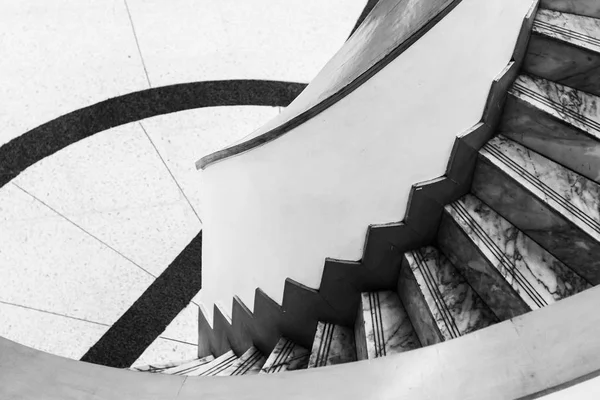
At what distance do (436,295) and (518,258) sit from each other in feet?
0.82

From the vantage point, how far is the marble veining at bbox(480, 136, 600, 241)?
4.03ft

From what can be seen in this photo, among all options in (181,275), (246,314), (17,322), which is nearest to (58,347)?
(17,322)

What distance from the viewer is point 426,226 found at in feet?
5.19

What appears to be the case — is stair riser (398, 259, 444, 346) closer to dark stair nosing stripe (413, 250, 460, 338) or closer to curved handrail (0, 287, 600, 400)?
dark stair nosing stripe (413, 250, 460, 338)

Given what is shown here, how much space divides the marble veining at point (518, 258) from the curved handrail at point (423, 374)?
19.6 inches

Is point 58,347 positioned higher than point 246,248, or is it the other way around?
point 58,347

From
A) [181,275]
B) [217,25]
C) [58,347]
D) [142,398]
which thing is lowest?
[142,398]

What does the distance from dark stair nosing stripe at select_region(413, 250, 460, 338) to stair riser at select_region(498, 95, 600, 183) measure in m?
0.47

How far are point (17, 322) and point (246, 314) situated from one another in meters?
1.46

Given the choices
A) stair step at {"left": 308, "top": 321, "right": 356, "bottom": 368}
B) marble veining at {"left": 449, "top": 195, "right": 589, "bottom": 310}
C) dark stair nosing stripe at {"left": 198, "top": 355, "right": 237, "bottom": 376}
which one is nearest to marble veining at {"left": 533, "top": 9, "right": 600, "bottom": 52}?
marble veining at {"left": 449, "top": 195, "right": 589, "bottom": 310}

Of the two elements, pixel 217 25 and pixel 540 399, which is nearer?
pixel 540 399

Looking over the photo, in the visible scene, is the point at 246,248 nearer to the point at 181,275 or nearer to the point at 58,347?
the point at 181,275

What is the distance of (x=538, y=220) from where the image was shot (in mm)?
1343

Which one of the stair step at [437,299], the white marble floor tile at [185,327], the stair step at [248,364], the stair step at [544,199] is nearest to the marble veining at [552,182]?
the stair step at [544,199]
